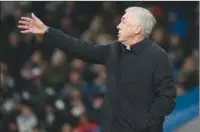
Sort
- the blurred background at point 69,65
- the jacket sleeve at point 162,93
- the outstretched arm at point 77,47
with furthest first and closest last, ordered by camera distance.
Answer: the blurred background at point 69,65, the outstretched arm at point 77,47, the jacket sleeve at point 162,93

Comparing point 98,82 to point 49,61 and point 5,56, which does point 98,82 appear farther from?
point 5,56

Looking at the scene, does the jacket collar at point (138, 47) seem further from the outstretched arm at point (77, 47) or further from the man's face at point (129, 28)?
the outstretched arm at point (77, 47)

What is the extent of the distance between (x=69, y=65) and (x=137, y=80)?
4.73 metres

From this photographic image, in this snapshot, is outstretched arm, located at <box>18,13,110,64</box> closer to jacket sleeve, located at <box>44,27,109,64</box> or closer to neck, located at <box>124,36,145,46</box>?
jacket sleeve, located at <box>44,27,109,64</box>

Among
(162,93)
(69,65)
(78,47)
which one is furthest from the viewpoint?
(69,65)

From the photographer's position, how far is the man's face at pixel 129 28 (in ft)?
11.9

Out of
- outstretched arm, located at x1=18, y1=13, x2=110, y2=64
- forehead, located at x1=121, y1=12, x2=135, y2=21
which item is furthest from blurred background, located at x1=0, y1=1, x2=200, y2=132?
forehead, located at x1=121, y1=12, x2=135, y2=21

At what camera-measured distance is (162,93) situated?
358 centimetres

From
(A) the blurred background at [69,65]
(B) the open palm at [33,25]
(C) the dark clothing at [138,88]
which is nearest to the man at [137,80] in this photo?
(C) the dark clothing at [138,88]

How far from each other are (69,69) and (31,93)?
0.69 metres

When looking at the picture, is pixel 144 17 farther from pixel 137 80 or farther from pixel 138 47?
pixel 137 80

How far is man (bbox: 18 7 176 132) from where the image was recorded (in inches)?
142

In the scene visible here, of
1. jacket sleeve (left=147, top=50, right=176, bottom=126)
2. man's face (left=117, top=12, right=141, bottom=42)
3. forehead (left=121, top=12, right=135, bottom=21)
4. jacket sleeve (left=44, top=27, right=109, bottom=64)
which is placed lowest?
jacket sleeve (left=147, top=50, right=176, bottom=126)

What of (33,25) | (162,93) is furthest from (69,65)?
(162,93)
